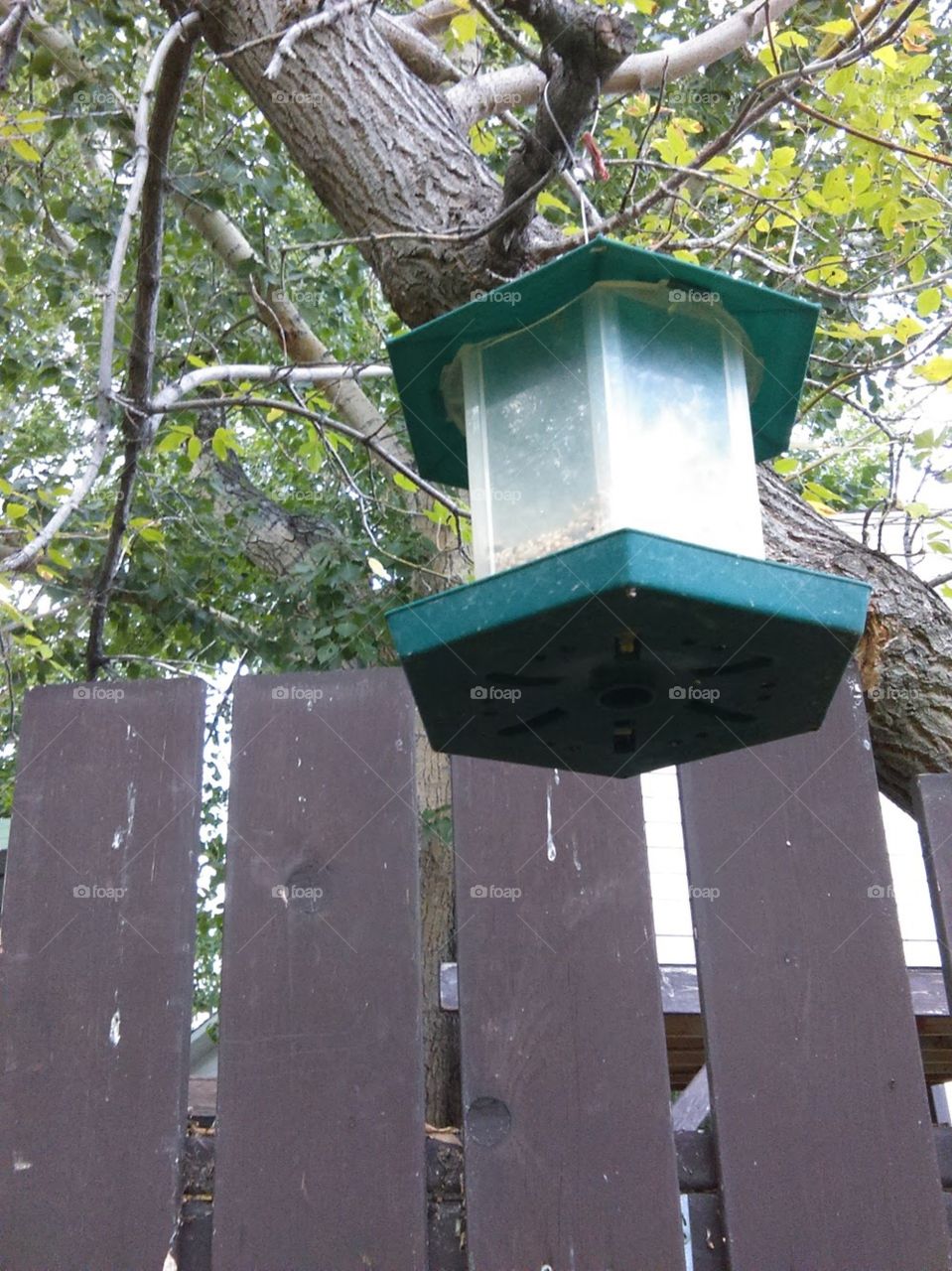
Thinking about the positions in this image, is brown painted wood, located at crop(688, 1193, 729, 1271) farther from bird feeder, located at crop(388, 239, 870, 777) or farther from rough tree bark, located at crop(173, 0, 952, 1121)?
rough tree bark, located at crop(173, 0, 952, 1121)

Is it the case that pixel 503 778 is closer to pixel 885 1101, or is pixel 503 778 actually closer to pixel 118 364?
pixel 885 1101

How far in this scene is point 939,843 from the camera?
1.80 m

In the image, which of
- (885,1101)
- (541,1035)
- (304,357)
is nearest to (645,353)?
(541,1035)

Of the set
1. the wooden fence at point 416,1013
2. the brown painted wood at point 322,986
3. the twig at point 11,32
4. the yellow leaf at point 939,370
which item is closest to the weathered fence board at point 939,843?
the wooden fence at point 416,1013

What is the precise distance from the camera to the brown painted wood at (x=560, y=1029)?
61.8 inches

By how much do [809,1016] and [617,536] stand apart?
81 centimetres

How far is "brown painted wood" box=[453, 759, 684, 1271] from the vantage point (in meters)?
1.57

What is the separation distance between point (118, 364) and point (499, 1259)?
4169 mm

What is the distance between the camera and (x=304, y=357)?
4.80 m

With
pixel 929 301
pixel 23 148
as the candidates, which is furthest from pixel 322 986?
pixel 23 148

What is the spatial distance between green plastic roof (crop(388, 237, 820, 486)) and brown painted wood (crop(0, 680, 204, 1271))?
515 mm

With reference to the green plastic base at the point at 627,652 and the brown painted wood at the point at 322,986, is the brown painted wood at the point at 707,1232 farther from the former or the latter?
the green plastic base at the point at 627,652

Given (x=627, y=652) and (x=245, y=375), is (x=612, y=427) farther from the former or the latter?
(x=245, y=375)

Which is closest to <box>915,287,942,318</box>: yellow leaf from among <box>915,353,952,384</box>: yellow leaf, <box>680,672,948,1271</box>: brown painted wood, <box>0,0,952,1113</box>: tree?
<box>0,0,952,1113</box>: tree
